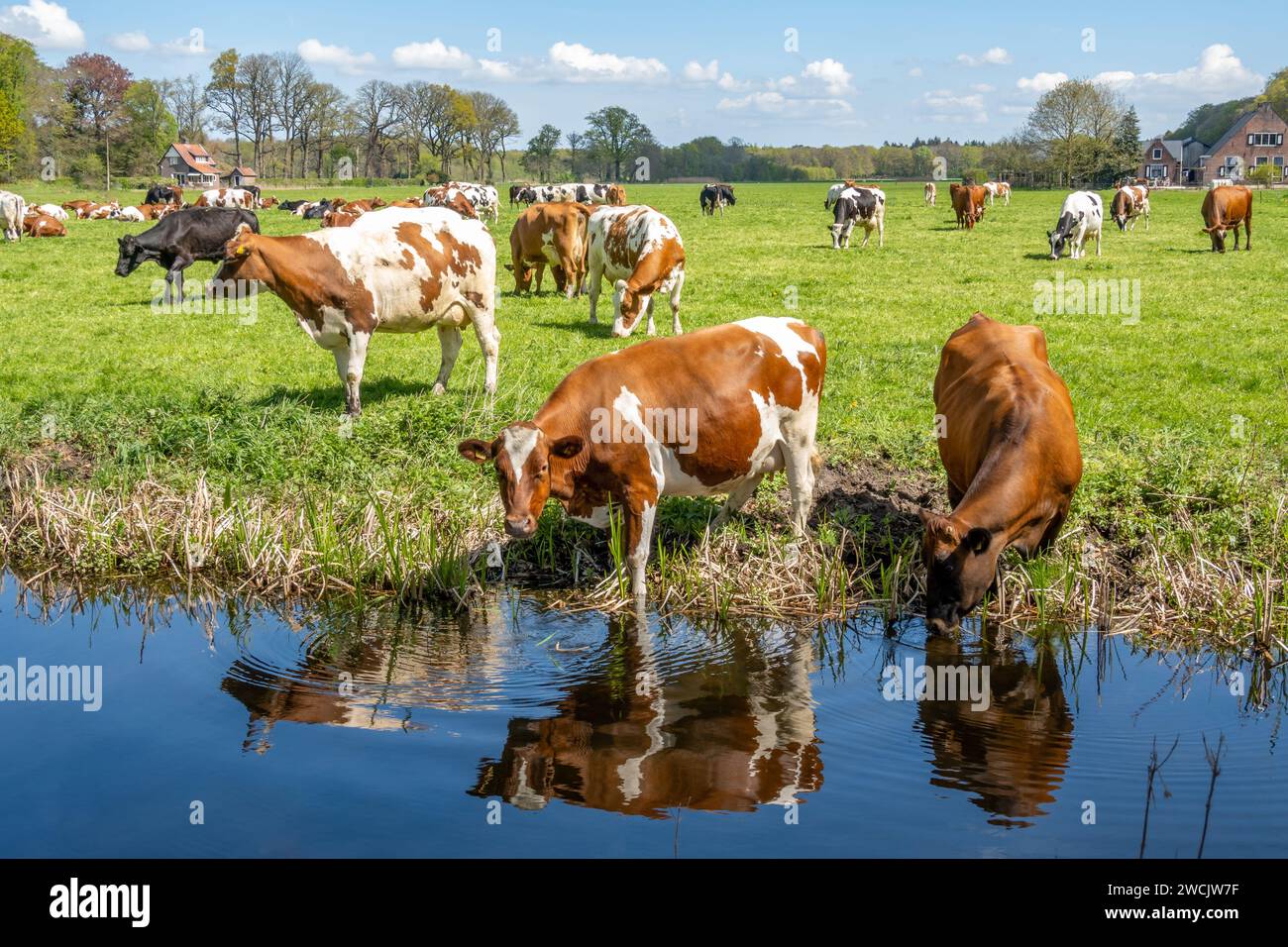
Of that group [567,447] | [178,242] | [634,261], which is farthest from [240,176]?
[567,447]

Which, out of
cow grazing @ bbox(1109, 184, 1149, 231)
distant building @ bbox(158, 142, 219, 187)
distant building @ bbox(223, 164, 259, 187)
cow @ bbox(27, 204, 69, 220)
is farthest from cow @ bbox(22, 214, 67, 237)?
distant building @ bbox(158, 142, 219, 187)

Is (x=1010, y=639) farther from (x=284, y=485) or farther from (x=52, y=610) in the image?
(x=52, y=610)

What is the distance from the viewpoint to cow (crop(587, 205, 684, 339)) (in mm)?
16766

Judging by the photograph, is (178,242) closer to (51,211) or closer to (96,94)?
(51,211)

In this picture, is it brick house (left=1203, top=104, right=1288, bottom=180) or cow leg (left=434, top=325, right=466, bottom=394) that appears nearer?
cow leg (left=434, top=325, right=466, bottom=394)

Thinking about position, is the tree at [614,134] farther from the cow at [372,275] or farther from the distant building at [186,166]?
the cow at [372,275]

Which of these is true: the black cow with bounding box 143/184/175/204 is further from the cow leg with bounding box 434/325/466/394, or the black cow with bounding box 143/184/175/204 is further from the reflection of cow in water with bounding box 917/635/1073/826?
the reflection of cow in water with bounding box 917/635/1073/826

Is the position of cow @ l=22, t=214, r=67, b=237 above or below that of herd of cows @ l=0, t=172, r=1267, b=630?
above

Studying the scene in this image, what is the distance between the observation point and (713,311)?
62.2 feet

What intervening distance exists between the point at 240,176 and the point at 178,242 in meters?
85.9

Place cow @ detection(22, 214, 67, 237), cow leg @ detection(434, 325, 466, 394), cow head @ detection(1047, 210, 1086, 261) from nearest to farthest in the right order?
cow leg @ detection(434, 325, 466, 394)
cow head @ detection(1047, 210, 1086, 261)
cow @ detection(22, 214, 67, 237)

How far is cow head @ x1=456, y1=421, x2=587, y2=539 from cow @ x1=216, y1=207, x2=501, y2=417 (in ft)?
15.6

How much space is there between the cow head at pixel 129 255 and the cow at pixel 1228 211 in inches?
954
